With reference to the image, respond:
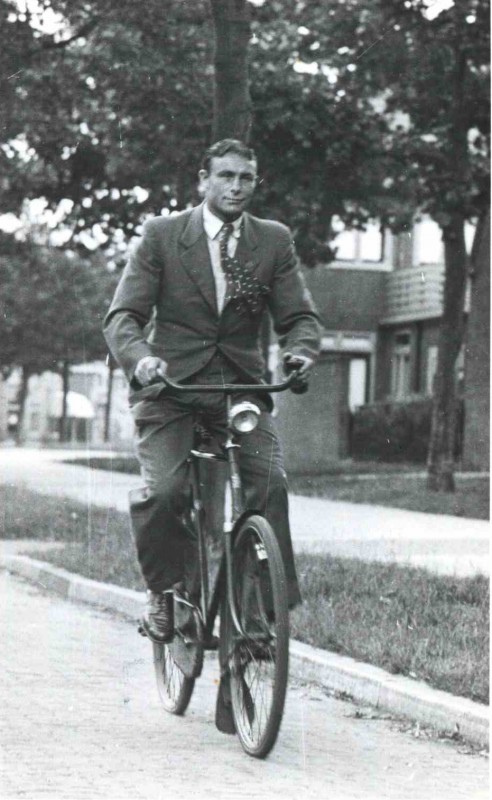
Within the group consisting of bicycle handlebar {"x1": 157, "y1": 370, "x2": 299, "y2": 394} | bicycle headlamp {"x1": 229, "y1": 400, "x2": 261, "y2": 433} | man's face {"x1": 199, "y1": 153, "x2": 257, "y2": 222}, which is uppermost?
man's face {"x1": 199, "y1": 153, "x2": 257, "y2": 222}

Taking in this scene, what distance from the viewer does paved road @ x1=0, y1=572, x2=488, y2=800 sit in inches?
182

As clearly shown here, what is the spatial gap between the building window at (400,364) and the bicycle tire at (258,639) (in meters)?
29.6

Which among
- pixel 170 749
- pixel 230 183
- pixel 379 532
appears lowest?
pixel 170 749

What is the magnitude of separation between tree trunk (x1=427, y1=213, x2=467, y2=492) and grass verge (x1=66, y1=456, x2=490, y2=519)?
29cm

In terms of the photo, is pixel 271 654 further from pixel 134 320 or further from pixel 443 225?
pixel 443 225

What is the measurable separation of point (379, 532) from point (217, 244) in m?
7.57

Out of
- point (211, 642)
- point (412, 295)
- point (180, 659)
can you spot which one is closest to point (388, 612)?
point (180, 659)

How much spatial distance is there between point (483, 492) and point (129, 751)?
12.5 metres

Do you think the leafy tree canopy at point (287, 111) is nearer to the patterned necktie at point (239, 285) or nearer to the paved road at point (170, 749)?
the paved road at point (170, 749)

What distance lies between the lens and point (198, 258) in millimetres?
5449

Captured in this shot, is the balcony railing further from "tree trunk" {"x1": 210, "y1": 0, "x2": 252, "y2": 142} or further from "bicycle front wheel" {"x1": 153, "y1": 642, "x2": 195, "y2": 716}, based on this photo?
"bicycle front wheel" {"x1": 153, "y1": 642, "x2": 195, "y2": 716}

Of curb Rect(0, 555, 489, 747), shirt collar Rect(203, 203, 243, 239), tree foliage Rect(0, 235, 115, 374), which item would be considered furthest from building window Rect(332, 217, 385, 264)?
shirt collar Rect(203, 203, 243, 239)

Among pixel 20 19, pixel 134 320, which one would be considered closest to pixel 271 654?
pixel 134 320

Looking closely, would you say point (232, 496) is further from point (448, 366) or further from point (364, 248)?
point (364, 248)
